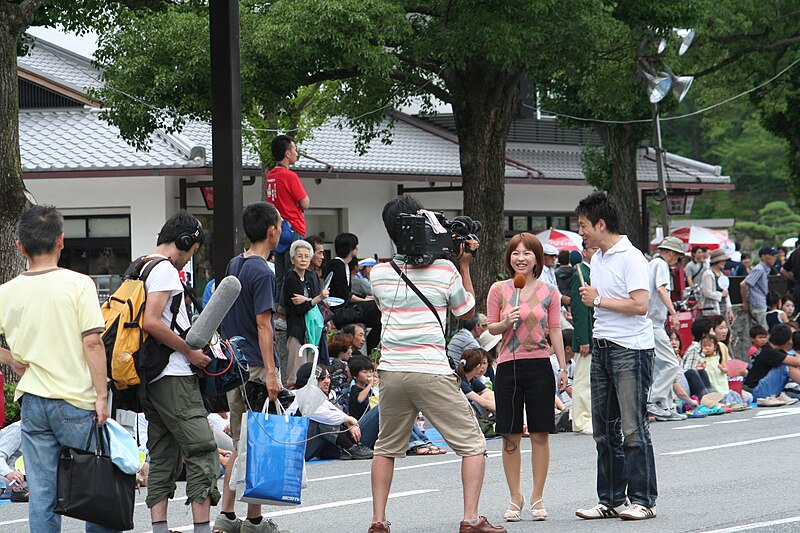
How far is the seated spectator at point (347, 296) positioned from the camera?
14.6 metres

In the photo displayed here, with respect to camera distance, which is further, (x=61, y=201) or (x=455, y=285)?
(x=61, y=201)

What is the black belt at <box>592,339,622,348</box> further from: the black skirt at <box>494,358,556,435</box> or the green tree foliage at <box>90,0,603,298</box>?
the green tree foliage at <box>90,0,603,298</box>

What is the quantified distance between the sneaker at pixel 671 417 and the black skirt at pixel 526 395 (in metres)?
7.22

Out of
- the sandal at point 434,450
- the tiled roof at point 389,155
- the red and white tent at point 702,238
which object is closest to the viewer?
the sandal at point 434,450

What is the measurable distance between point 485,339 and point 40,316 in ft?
31.2

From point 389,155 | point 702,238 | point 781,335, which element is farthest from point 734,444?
point 702,238

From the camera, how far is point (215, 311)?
6.82 meters

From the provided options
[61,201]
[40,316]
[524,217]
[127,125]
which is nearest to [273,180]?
A: [127,125]

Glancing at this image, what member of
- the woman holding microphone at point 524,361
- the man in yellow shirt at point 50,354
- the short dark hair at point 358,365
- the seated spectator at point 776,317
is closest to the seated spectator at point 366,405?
the short dark hair at point 358,365

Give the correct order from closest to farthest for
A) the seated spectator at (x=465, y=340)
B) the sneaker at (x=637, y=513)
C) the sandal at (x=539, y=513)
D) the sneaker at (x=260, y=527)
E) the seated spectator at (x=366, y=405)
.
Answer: the sneaker at (x=260, y=527) < the sneaker at (x=637, y=513) < the sandal at (x=539, y=513) < the seated spectator at (x=366, y=405) < the seated spectator at (x=465, y=340)

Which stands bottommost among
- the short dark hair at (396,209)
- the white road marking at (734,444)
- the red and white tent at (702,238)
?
the white road marking at (734,444)

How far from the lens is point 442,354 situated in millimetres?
7359

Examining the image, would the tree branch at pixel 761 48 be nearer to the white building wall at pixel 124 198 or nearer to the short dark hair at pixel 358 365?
the white building wall at pixel 124 198

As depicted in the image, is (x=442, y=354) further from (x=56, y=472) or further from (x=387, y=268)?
(x=56, y=472)
